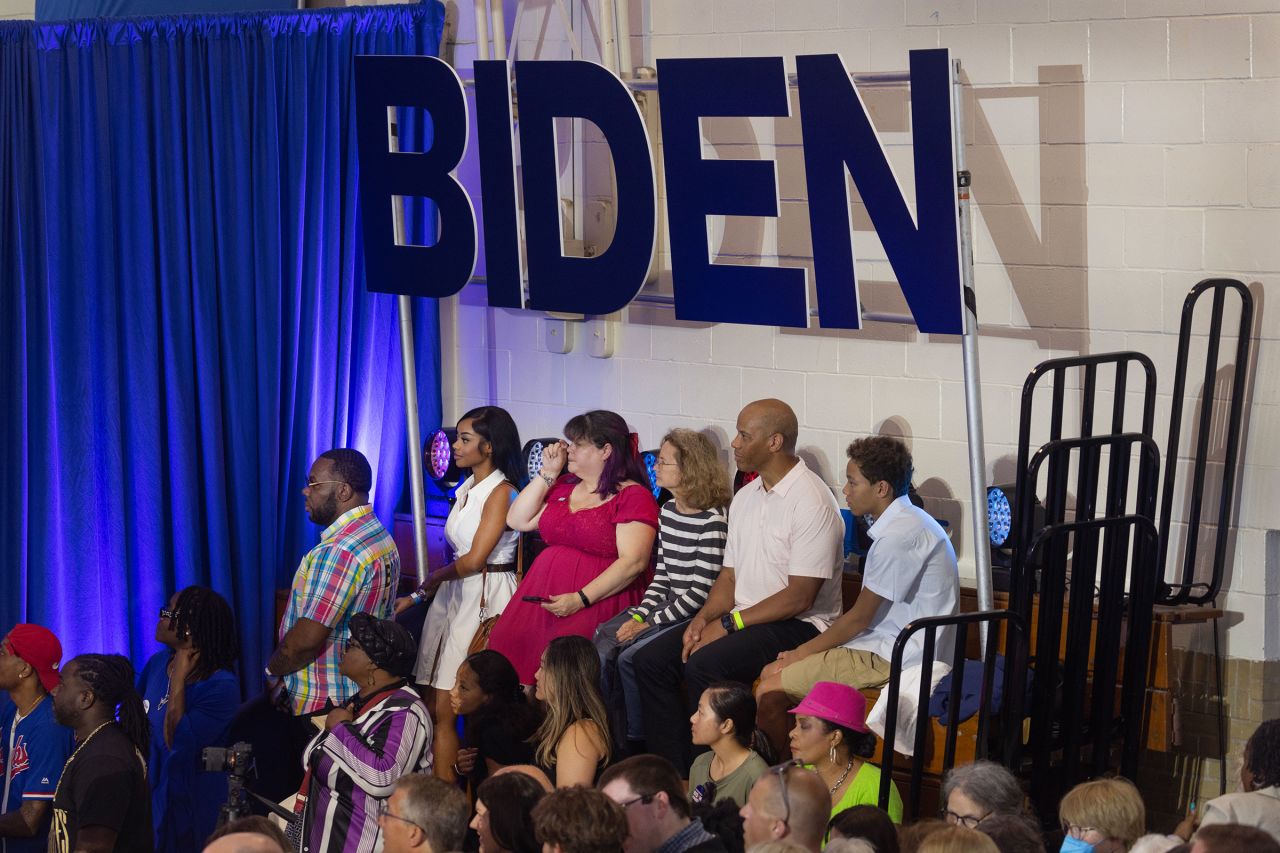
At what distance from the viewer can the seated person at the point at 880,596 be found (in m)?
4.55

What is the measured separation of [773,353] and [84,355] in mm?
2731

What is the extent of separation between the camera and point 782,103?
496 centimetres

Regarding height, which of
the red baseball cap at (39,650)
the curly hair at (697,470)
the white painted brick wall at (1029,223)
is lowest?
the red baseball cap at (39,650)

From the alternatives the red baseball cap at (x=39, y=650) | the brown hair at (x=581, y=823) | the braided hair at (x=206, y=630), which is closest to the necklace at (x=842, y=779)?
the brown hair at (x=581, y=823)

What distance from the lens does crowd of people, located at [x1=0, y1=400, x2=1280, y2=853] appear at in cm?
360

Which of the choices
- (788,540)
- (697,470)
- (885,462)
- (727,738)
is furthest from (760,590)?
(727,738)

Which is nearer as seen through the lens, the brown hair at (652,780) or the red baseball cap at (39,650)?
the brown hair at (652,780)

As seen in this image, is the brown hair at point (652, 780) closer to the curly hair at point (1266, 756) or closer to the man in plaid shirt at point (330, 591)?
the curly hair at point (1266, 756)

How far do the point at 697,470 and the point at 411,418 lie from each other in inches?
52.6

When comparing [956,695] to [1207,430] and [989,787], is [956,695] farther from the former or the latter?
[1207,430]

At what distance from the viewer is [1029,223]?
5145 mm

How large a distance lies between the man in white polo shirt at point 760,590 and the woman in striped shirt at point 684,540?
0.10 m

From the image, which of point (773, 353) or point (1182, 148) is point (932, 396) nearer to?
point (773, 353)

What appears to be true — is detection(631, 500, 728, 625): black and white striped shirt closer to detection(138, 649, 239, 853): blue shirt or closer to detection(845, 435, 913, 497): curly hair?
detection(845, 435, 913, 497): curly hair
